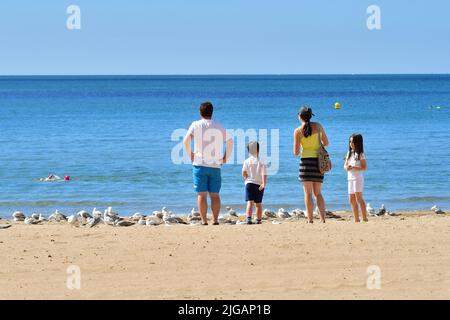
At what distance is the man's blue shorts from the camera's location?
36.6ft

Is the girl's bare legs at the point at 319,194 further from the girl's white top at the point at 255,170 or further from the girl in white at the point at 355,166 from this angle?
the girl's white top at the point at 255,170

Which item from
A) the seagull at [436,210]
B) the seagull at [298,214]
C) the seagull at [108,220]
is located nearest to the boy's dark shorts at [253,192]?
the seagull at [108,220]

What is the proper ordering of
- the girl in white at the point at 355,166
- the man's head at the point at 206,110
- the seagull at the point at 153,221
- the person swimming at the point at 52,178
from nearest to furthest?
the man's head at the point at 206,110, the girl in white at the point at 355,166, the seagull at the point at 153,221, the person swimming at the point at 52,178

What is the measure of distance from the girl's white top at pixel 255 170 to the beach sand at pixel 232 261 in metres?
1.01

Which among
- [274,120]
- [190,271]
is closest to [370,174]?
[190,271]

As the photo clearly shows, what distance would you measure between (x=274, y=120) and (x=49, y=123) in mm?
13546

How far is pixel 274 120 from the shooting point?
55062 mm

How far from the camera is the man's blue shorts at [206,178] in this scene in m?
11.2

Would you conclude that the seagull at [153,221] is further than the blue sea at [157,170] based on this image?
No

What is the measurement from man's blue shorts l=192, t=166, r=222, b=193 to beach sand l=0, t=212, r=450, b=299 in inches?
21.5

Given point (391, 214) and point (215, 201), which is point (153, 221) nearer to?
point (215, 201)

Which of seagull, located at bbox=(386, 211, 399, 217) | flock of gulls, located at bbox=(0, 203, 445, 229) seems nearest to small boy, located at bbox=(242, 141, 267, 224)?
flock of gulls, located at bbox=(0, 203, 445, 229)
